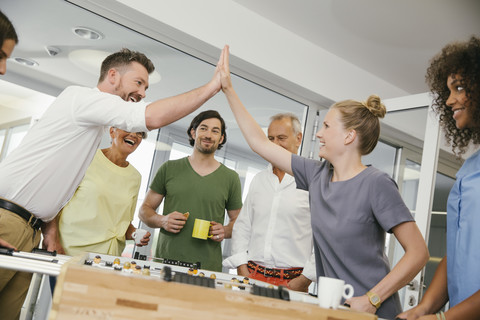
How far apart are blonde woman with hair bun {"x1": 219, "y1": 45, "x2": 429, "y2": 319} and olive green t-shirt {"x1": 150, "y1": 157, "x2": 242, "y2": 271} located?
43.3 inches

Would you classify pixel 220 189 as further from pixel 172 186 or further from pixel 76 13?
pixel 76 13

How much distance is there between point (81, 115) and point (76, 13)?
1302mm

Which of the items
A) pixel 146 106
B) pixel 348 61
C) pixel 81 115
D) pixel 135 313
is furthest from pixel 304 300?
pixel 348 61

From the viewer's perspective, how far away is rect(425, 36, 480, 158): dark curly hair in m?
1.61

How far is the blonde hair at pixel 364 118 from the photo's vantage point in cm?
195

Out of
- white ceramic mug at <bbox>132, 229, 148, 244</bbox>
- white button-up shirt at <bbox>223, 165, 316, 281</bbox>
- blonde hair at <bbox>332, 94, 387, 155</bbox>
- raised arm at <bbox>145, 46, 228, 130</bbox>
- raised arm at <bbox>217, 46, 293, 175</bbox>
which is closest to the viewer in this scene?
raised arm at <bbox>145, 46, 228, 130</bbox>

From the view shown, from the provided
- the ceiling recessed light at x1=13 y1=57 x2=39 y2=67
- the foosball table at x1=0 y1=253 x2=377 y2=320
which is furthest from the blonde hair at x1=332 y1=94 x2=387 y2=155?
the ceiling recessed light at x1=13 y1=57 x2=39 y2=67

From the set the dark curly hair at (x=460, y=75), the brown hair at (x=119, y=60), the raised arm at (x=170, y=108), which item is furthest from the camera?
the brown hair at (x=119, y=60)

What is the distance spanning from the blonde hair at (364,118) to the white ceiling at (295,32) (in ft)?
4.99

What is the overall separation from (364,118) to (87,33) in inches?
→ 75.5

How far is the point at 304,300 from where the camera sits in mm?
1247

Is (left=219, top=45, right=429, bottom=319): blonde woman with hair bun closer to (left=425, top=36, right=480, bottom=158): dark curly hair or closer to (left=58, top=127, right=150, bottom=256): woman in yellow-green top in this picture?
(left=425, top=36, right=480, bottom=158): dark curly hair

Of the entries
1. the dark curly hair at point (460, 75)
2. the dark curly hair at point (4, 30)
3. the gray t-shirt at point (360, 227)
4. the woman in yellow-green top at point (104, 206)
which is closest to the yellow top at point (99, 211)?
the woman in yellow-green top at point (104, 206)

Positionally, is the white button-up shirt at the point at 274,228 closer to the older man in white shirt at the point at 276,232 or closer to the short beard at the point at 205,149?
the older man in white shirt at the point at 276,232
